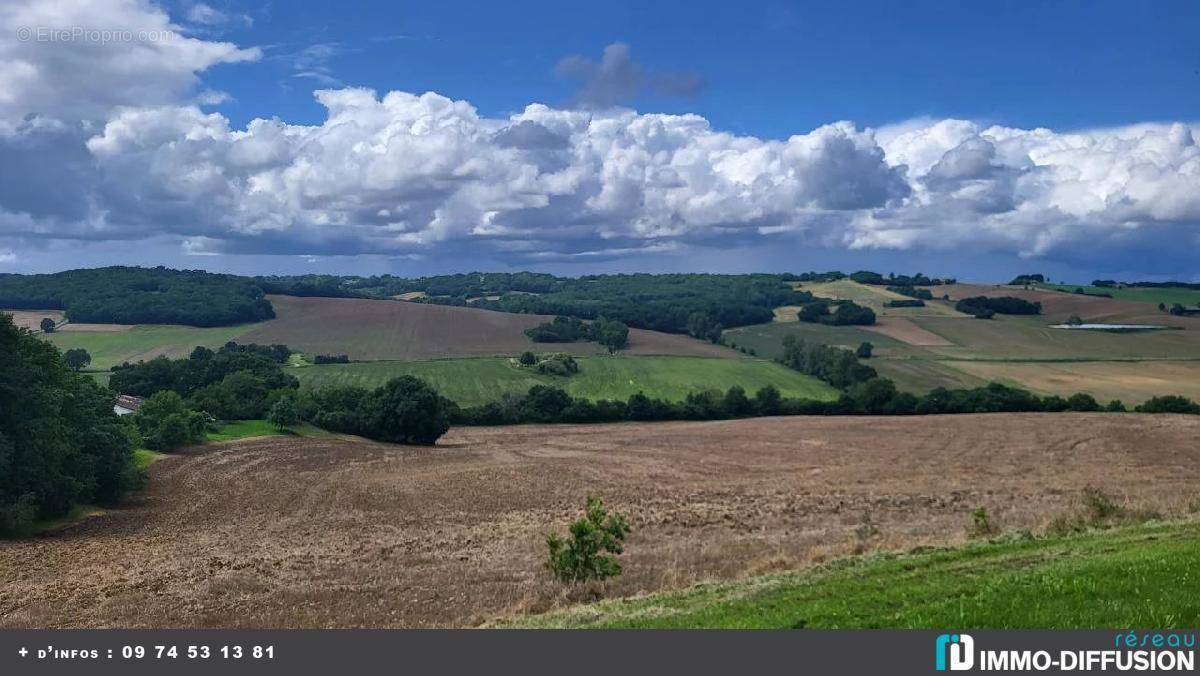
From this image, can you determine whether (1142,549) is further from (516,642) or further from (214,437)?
(214,437)

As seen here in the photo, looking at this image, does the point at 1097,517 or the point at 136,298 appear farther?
the point at 136,298

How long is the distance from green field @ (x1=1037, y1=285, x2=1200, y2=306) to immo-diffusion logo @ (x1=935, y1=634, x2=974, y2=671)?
17274 centimetres

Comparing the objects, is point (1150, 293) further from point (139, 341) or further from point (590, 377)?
point (139, 341)

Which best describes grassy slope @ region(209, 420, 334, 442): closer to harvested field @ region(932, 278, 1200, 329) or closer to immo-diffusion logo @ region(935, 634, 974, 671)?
immo-diffusion logo @ region(935, 634, 974, 671)

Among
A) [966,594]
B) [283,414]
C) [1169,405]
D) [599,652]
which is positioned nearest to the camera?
[599,652]

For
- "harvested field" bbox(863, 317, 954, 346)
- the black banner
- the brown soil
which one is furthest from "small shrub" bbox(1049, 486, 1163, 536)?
the brown soil

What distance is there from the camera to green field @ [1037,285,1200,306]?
514ft

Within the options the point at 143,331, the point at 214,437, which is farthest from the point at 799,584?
the point at 143,331

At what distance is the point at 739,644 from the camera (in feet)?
37.2

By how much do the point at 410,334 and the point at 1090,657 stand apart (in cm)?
13568

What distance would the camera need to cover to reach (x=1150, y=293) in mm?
170750

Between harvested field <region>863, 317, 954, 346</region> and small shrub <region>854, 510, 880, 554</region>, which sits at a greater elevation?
harvested field <region>863, 317, 954, 346</region>

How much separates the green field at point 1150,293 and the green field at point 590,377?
291 ft

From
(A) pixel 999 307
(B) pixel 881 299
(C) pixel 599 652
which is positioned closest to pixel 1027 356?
(A) pixel 999 307
